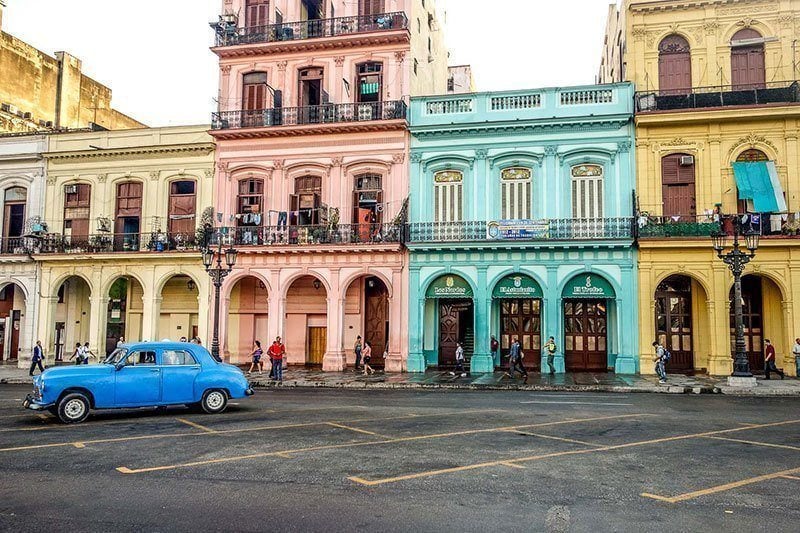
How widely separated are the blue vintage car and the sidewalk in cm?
720

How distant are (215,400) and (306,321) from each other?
14.8m

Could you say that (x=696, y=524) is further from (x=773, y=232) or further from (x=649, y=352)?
(x=773, y=232)

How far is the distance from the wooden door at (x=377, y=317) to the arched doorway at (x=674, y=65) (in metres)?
13.8

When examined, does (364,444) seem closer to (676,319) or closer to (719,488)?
(719,488)

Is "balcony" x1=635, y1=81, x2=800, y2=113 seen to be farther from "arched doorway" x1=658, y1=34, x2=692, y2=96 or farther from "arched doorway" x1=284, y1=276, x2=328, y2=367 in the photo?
"arched doorway" x1=284, y1=276, x2=328, y2=367

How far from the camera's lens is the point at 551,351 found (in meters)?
23.5

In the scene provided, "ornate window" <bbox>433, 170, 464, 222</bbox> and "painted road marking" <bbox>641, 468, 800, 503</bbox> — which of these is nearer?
"painted road marking" <bbox>641, 468, 800, 503</bbox>

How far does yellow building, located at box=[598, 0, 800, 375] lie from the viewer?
→ 77.5 feet

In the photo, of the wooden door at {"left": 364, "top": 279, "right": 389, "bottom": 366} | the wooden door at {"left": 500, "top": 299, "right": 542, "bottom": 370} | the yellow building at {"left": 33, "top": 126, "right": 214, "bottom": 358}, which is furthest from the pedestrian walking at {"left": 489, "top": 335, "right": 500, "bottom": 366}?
the yellow building at {"left": 33, "top": 126, "right": 214, "bottom": 358}

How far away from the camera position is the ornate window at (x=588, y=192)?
2536cm

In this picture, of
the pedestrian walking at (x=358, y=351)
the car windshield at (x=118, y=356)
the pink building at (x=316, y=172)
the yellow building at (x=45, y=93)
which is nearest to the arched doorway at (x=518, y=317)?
the pink building at (x=316, y=172)

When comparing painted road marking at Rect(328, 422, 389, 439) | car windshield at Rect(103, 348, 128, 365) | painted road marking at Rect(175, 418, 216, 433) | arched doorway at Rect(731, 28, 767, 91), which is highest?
arched doorway at Rect(731, 28, 767, 91)

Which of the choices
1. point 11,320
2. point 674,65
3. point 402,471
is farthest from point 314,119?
point 402,471

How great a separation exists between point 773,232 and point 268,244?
1927 cm
